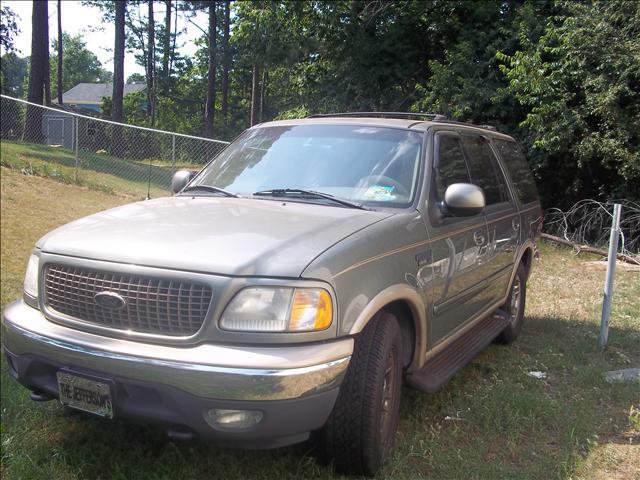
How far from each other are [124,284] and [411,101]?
12.7 meters

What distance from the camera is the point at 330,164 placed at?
151 inches

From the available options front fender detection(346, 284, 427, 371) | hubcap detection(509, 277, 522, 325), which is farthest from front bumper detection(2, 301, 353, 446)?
hubcap detection(509, 277, 522, 325)

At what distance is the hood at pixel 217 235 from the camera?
2633 mm

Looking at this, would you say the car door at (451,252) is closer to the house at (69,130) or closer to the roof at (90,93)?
the house at (69,130)

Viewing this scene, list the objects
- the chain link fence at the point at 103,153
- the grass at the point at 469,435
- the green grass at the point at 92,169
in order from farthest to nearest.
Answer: the chain link fence at the point at 103,153
the green grass at the point at 92,169
the grass at the point at 469,435

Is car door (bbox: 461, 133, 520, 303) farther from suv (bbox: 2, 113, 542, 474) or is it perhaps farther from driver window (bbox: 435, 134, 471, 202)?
suv (bbox: 2, 113, 542, 474)

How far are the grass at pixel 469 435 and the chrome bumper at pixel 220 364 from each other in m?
0.69

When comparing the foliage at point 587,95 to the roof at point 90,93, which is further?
the roof at point 90,93

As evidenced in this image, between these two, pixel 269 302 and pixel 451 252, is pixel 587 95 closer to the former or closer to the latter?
pixel 451 252

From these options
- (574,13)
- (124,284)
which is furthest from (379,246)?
(574,13)

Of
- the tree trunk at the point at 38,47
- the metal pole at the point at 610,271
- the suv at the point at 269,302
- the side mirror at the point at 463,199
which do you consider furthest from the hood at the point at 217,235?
the tree trunk at the point at 38,47

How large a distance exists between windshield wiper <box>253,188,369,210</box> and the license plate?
60.4 inches

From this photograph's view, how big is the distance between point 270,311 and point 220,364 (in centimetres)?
30

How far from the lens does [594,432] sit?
12.5 feet
